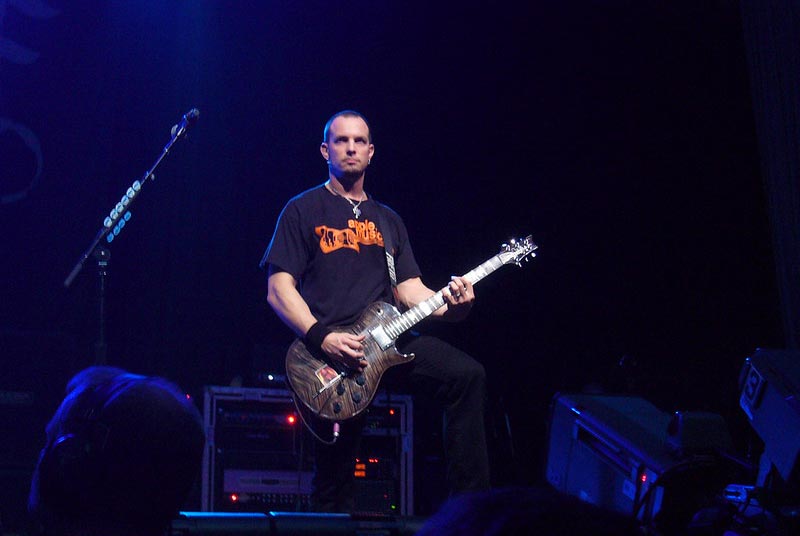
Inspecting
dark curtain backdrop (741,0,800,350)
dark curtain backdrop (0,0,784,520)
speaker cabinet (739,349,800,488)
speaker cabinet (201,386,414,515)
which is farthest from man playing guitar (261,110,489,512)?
dark curtain backdrop (741,0,800,350)

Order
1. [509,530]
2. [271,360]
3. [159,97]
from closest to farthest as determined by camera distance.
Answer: [509,530] < [271,360] < [159,97]

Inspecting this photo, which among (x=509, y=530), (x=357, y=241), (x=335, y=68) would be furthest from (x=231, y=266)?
(x=509, y=530)

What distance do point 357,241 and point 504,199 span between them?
9.51ft

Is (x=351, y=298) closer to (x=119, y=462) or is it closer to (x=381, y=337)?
(x=381, y=337)

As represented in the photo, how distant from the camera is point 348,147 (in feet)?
15.0

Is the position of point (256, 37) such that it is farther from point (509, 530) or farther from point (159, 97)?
point (509, 530)

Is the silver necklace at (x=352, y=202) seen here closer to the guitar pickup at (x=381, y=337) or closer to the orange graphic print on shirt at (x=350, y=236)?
the orange graphic print on shirt at (x=350, y=236)

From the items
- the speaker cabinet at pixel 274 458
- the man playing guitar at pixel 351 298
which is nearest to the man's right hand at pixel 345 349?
the man playing guitar at pixel 351 298

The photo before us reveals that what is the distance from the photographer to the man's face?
456 centimetres

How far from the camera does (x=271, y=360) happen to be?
546 centimetres

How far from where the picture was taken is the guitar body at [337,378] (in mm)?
4062

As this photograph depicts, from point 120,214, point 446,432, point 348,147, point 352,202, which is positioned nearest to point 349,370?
point 446,432

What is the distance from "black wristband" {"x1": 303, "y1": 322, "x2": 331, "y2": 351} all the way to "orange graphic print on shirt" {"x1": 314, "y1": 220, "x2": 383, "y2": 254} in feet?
1.46

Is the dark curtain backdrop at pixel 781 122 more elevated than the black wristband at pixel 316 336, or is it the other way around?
the dark curtain backdrop at pixel 781 122
